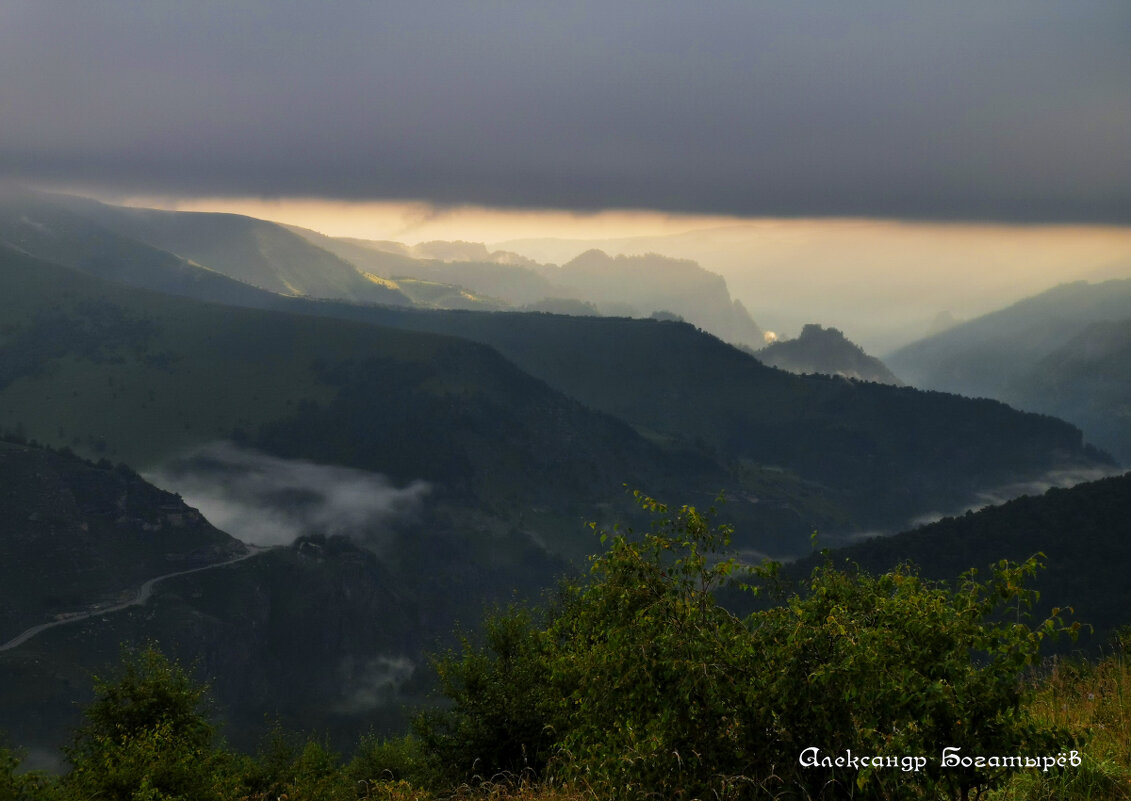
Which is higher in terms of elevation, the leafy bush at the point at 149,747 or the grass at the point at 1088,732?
the grass at the point at 1088,732

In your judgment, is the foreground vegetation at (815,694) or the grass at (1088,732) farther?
the grass at (1088,732)

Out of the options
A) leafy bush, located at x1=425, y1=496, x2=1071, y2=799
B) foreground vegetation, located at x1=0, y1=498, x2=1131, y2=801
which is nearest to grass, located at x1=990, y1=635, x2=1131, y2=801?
foreground vegetation, located at x1=0, y1=498, x2=1131, y2=801

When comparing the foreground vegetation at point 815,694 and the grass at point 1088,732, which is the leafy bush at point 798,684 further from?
the grass at point 1088,732

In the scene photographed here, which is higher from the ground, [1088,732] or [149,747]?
[1088,732]

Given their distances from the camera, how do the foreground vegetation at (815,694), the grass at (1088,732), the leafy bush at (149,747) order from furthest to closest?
1. the leafy bush at (149,747)
2. the grass at (1088,732)
3. the foreground vegetation at (815,694)

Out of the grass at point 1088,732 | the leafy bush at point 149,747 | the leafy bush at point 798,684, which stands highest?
the leafy bush at point 798,684

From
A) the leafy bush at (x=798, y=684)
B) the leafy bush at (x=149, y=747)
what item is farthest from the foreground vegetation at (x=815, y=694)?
the leafy bush at (x=149, y=747)

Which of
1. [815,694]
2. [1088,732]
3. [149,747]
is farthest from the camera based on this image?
[149,747]

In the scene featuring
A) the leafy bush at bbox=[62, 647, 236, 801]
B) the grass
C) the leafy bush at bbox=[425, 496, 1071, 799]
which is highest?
the leafy bush at bbox=[425, 496, 1071, 799]

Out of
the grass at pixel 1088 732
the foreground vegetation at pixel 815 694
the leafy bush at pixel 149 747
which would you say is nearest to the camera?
the foreground vegetation at pixel 815 694

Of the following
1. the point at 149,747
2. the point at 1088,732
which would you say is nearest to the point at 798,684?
the point at 1088,732

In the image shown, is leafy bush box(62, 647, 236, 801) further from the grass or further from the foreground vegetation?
the grass

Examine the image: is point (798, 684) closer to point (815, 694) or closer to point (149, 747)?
point (815, 694)

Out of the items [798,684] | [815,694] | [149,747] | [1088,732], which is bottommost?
[149,747]
